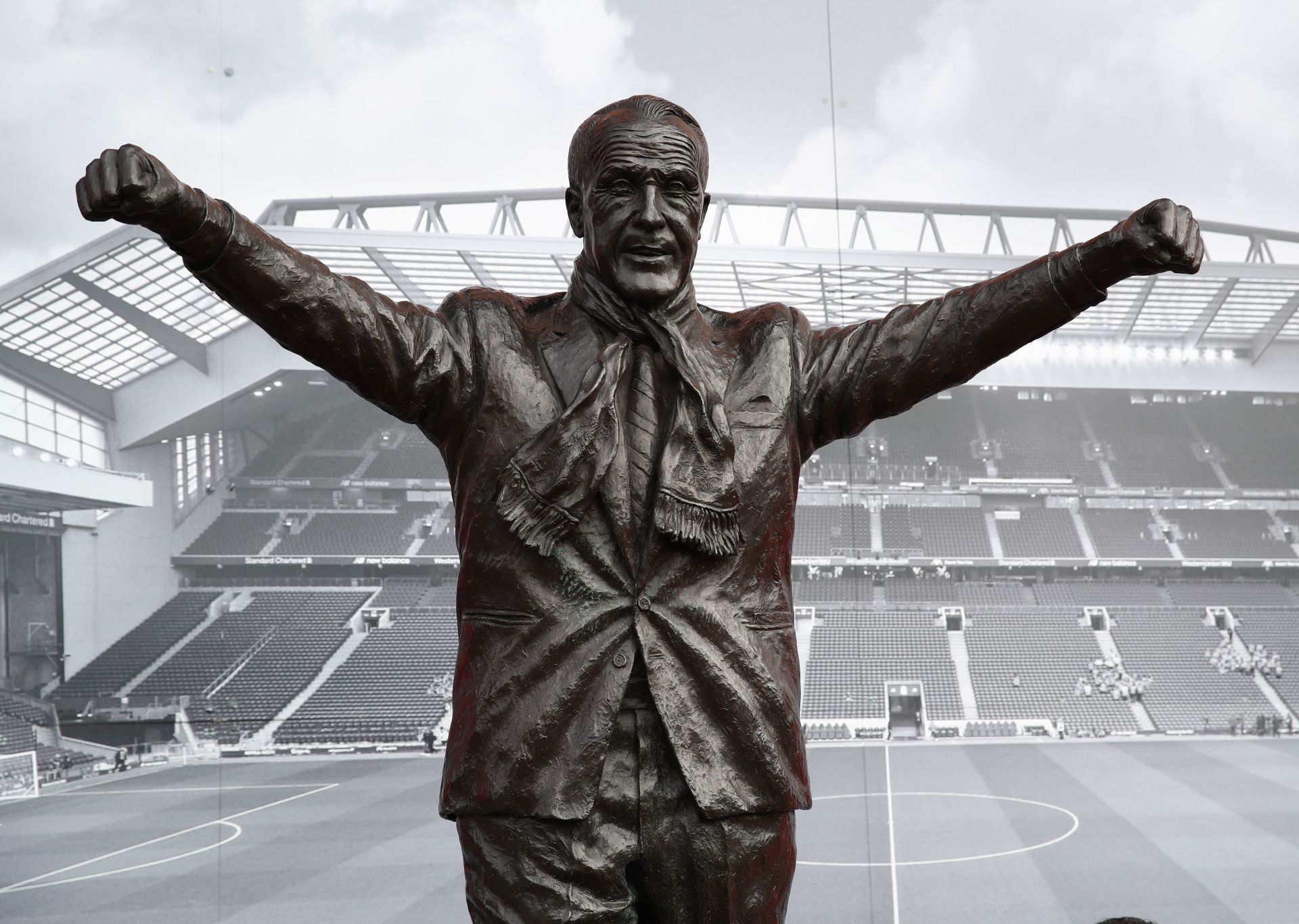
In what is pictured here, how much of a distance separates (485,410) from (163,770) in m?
8.77

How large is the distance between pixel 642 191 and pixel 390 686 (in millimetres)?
12198

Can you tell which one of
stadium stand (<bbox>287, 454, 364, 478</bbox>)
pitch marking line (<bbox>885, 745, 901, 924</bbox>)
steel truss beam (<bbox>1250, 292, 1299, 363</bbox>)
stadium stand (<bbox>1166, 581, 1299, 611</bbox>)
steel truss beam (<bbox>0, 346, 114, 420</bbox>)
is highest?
steel truss beam (<bbox>1250, 292, 1299, 363</bbox>)

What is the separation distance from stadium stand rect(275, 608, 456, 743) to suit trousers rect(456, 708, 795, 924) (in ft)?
35.0

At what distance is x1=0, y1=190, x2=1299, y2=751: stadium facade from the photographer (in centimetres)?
837

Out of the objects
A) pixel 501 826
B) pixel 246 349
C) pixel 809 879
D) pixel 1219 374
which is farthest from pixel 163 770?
pixel 1219 374

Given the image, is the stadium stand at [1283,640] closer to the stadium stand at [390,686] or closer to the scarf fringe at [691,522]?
the stadium stand at [390,686]

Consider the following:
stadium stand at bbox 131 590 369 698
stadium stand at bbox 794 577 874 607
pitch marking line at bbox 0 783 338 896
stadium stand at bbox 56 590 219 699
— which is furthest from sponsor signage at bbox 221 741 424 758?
stadium stand at bbox 794 577 874 607

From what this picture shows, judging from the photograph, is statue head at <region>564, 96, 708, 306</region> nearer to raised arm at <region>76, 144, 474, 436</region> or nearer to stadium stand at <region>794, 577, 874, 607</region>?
raised arm at <region>76, 144, 474, 436</region>

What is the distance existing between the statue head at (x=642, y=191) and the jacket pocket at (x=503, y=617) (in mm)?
442

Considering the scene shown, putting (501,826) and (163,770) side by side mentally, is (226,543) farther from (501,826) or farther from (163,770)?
(501,826)

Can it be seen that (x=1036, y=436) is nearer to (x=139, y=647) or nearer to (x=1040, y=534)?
(x=1040, y=534)

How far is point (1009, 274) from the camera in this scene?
151cm

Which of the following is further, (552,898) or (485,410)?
(485,410)

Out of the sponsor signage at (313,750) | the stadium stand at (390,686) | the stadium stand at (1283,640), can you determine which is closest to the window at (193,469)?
the sponsor signage at (313,750)
